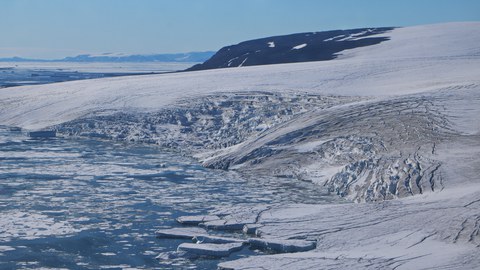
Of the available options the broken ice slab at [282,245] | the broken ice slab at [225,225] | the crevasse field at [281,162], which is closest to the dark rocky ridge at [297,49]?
the crevasse field at [281,162]

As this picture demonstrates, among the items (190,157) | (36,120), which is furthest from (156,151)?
(36,120)

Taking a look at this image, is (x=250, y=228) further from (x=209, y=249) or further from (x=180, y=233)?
(x=209, y=249)

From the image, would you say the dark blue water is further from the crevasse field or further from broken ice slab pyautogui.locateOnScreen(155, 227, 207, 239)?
broken ice slab pyautogui.locateOnScreen(155, 227, 207, 239)

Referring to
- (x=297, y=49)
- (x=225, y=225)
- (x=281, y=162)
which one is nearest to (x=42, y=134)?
(x=281, y=162)

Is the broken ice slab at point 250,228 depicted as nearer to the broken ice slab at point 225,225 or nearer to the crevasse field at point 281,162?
the crevasse field at point 281,162

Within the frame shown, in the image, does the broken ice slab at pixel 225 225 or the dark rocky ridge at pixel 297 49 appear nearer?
the broken ice slab at pixel 225 225

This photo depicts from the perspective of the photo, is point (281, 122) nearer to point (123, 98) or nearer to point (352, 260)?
point (123, 98)
